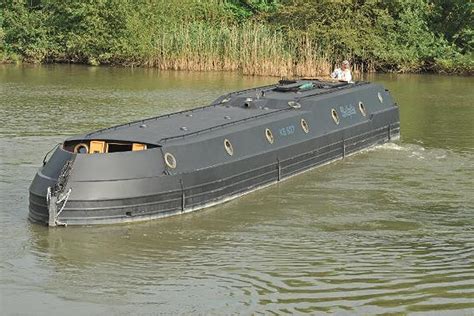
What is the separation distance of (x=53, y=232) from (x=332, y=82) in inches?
435

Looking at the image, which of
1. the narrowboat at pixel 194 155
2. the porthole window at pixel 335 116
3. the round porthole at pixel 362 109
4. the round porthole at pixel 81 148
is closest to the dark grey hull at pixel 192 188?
the narrowboat at pixel 194 155

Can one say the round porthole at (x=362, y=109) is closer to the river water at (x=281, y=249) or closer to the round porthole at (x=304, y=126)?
the river water at (x=281, y=249)

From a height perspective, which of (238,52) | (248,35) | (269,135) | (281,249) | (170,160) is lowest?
(281,249)

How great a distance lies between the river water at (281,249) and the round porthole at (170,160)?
860mm

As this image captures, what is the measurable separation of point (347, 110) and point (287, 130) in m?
3.21

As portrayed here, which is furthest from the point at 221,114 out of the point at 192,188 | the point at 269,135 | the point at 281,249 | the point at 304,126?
the point at 281,249

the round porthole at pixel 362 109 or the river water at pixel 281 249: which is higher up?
the round porthole at pixel 362 109

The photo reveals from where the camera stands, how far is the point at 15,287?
12.1 meters

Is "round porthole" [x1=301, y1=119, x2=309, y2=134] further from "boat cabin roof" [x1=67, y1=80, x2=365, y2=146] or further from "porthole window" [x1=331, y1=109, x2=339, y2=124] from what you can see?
"porthole window" [x1=331, y1=109, x2=339, y2=124]

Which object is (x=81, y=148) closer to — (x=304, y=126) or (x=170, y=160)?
(x=170, y=160)

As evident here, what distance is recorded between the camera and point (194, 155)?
16.1 metres

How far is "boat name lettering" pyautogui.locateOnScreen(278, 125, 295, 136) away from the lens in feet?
61.5

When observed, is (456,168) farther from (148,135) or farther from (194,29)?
(194,29)

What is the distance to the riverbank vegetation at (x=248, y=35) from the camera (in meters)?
41.7
